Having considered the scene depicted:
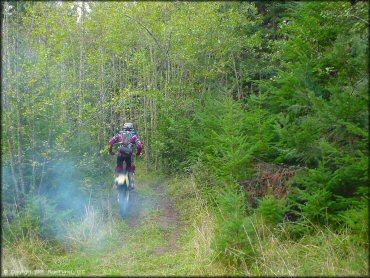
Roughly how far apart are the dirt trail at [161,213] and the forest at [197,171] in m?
0.05

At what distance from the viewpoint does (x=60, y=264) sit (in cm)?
575

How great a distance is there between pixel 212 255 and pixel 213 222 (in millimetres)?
1460

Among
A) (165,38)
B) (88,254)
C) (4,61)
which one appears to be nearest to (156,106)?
(165,38)

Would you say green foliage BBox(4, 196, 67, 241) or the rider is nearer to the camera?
green foliage BBox(4, 196, 67, 241)

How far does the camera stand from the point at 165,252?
21.6 ft

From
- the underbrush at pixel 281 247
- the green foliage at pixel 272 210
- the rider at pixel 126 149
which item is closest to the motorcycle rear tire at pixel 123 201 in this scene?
the rider at pixel 126 149

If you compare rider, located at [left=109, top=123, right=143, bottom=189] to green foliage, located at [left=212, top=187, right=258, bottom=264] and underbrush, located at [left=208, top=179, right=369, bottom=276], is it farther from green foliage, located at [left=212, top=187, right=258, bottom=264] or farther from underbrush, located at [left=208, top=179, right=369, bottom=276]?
green foliage, located at [left=212, top=187, right=258, bottom=264]

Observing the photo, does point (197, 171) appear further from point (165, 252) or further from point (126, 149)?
point (165, 252)

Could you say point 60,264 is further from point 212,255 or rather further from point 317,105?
point 317,105

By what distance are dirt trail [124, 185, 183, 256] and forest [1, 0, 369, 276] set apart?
47mm

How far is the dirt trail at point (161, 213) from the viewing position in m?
7.23

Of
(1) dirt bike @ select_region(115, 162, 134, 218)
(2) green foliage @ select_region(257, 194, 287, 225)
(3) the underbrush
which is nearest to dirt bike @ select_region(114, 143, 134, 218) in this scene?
(1) dirt bike @ select_region(115, 162, 134, 218)

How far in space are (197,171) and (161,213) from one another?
66.2 inches

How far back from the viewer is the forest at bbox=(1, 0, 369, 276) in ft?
17.7
